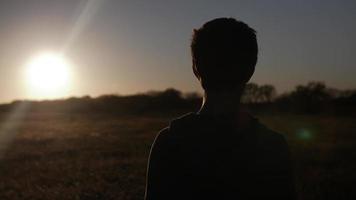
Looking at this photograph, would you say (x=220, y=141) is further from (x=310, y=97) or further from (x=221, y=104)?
(x=310, y=97)

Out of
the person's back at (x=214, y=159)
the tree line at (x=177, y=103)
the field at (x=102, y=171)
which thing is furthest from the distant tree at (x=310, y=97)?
the person's back at (x=214, y=159)

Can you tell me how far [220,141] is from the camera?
1.89m

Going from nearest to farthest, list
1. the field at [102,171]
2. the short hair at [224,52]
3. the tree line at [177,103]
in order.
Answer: the short hair at [224,52] < the field at [102,171] < the tree line at [177,103]

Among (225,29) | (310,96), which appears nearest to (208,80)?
(225,29)

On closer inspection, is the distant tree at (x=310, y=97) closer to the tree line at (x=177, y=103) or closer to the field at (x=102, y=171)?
the tree line at (x=177, y=103)

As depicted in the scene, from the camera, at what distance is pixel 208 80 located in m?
1.92

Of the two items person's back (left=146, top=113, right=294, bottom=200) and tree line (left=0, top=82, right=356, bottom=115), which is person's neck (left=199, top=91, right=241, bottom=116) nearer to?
person's back (left=146, top=113, right=294, bottom=200)

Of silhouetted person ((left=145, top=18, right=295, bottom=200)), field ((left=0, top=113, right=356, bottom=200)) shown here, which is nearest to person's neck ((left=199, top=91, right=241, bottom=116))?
silhouetted person ((left=145, top=18, right=295, bottom=200))

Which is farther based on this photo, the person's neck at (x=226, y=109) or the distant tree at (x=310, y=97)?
the distant tree at (x=310, y=97)

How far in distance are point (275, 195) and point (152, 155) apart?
482 mm

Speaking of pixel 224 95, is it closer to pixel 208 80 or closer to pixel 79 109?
pixel 208 80

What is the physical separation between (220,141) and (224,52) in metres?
0.33

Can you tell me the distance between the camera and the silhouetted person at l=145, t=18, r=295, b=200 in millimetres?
1890

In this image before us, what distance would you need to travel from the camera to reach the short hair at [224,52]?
1886 mm
